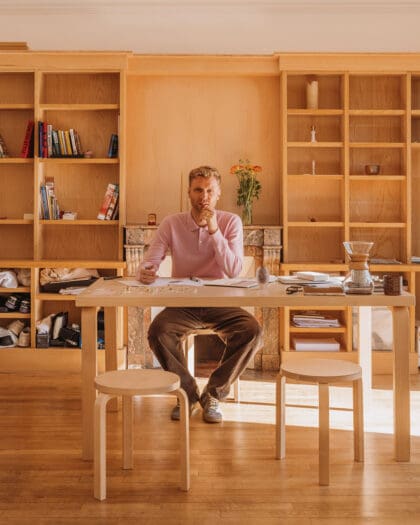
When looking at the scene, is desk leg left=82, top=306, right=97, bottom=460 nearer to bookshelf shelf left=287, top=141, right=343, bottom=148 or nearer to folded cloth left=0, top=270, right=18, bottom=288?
folded cloth left=0, top=270, right=18, bottom=288

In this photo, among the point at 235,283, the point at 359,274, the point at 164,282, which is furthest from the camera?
the point at 164,282

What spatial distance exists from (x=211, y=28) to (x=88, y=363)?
315 centimetres

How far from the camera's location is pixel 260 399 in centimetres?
379

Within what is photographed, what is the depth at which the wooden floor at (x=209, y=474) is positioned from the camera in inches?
87.4

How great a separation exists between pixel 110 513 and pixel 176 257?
1659mm

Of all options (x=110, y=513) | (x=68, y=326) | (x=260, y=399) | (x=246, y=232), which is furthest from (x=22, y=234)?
(x=110, y=513)

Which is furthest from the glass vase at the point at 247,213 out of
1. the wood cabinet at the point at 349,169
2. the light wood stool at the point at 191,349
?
the light wood stool at the point at 191,349

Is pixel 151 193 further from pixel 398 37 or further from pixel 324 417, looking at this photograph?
pixel 324 417

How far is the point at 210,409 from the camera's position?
129 inches

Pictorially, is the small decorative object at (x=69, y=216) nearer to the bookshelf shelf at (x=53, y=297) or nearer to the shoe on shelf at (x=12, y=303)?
the bookshelf shelf at (x=53, y=297)

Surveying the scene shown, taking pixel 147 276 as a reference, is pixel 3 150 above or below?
above

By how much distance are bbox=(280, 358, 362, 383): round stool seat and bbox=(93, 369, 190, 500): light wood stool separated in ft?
1.59

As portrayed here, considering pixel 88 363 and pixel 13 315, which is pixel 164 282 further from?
pixel 13 315

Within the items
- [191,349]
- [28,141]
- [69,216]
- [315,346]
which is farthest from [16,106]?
[315,346]
